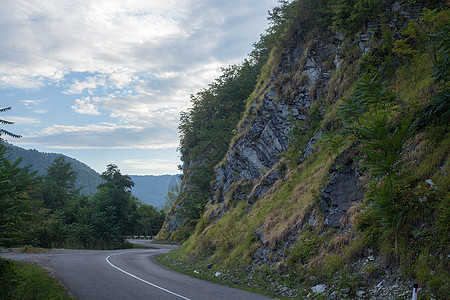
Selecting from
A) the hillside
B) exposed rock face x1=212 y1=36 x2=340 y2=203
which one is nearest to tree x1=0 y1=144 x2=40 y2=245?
the hillside

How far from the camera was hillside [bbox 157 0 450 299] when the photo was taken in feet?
28.2

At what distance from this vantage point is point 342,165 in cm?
1226

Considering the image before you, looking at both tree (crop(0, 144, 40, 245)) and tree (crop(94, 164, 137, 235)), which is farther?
tree (crop(94, 164, 137, 235))

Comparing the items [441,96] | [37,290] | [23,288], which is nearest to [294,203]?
[441,96]

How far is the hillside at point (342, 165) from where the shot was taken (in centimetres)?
861

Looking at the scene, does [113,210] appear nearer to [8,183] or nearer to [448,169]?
[8,183]

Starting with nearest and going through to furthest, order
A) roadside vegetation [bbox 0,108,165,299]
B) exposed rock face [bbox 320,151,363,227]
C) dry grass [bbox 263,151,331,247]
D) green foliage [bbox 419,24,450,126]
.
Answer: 1. roadside vegetation [bbox 0,108,165,299]
2. green foliage [bbox 419,24,450,126]
3. exposed rock face [bbox 320,151,363,227]
4. dry grass [bbox 263,151,331,247]

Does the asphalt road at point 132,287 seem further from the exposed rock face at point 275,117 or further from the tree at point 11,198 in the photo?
the exposed rock face at point 275,117

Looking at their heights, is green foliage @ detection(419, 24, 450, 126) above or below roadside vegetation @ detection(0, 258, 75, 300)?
above

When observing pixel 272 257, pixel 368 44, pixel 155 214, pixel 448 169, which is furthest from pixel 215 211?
pixel 155 214

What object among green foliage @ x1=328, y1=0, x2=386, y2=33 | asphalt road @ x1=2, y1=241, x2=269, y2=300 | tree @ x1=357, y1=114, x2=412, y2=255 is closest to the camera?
tree @ x1=357, y1=114, x2=412, y2=255

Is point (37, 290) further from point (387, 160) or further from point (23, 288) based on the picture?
point (387, 160)

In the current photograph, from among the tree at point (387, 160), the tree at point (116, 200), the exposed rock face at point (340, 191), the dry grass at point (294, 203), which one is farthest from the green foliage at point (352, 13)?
the tree at point (116, 200)

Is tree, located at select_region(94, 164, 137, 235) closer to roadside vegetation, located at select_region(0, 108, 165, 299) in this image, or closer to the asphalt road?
roadside vegetation, located at select_region(0, 108, 165, 299)
